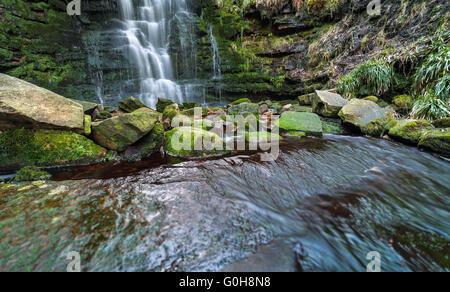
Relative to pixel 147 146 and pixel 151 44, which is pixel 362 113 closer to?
pixel 147 146

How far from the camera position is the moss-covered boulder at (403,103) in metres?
4.54

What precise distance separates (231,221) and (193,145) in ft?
6.55

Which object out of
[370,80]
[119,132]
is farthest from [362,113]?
[119,132]

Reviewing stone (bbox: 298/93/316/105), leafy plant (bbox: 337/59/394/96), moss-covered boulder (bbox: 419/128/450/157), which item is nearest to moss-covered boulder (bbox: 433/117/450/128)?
moss-covered boulder (bbox: 419/128/450/157)

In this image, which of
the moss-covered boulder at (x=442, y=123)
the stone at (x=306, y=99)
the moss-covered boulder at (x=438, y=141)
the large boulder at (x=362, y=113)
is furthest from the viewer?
the stone at (x=306, y=99)

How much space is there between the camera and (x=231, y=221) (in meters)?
1.56

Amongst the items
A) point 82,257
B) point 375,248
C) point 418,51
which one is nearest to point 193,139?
point 82,257

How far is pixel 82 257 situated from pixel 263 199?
5.52 feet

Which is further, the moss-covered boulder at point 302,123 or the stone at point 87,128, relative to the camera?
the moss-covered boulder at point 302,123

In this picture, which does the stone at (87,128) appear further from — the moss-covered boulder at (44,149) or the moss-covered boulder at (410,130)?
the moss-covered boulder at (410,130)

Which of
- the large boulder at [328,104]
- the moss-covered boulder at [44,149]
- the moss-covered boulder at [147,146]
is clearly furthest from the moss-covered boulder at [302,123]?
the moss-covered boulder at [44,149]

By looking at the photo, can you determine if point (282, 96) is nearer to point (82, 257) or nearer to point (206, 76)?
point (206, 76)

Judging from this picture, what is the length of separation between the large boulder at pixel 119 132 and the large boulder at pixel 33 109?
0.96 feet

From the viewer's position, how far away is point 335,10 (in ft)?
27.8
